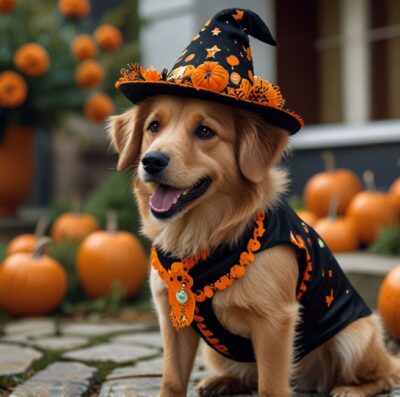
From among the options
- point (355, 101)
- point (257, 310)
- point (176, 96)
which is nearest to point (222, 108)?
point (176, 96)

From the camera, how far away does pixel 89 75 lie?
6.05m

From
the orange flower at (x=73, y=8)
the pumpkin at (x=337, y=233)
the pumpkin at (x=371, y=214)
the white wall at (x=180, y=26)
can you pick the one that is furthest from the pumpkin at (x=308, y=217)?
the orange flower at (x=73, y=8)

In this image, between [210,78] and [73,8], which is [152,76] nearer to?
[210,78]

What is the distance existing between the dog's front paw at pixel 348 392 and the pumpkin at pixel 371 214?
2.07 m

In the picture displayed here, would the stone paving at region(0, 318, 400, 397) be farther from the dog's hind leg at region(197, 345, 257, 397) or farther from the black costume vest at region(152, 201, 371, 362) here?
the black costume vest at region(152, 201, 371, 362)

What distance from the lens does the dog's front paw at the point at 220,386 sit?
276cm

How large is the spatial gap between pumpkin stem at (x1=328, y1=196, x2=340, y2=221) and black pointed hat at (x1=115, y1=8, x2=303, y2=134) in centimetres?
245

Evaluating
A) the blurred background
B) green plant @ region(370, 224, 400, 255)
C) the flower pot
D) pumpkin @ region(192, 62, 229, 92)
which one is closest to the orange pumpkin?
green plant @ region(370, 224, 400, 255)

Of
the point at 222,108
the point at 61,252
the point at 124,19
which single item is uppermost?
the point at 124,19

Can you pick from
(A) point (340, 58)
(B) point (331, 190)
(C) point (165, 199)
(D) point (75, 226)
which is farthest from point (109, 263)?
(A) point (340, 58)

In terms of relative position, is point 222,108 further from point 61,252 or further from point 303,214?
point 61,252

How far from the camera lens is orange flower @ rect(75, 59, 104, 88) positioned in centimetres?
605

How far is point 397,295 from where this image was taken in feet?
11.3

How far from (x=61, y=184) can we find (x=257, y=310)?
6204 millimetres
